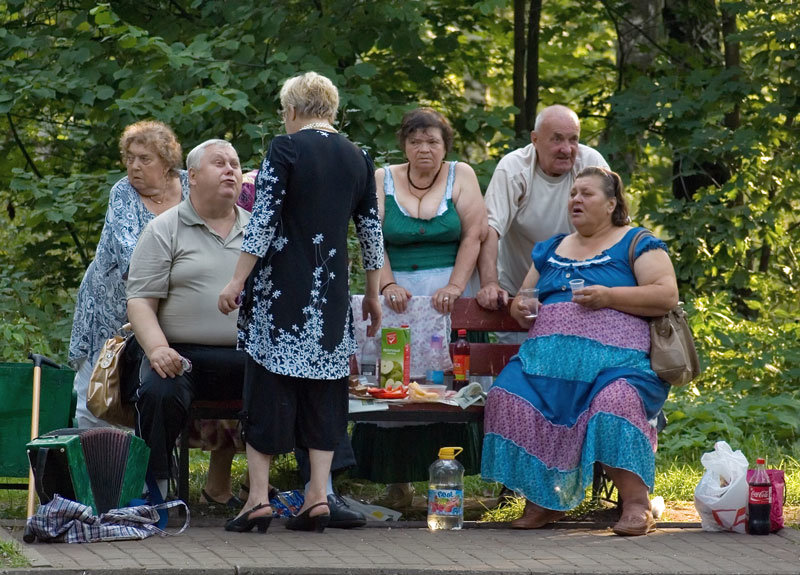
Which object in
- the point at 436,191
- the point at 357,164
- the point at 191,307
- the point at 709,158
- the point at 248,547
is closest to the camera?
the point at 248,547

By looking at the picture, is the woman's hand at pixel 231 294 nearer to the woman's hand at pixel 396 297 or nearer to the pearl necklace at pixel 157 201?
the woman's hand at pixel 396 297

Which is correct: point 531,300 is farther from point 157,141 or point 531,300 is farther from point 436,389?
point 157,141

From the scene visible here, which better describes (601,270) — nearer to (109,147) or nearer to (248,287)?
(248,287)

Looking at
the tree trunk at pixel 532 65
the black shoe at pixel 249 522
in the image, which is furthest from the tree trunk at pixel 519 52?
the black shoe at pixel 249 522

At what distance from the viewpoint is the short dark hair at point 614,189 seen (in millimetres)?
6336

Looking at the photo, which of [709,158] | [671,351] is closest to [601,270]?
[671,351]

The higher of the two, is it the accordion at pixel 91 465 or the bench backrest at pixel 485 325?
the bench backrest at pixel 485 325

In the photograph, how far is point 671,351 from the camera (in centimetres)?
600

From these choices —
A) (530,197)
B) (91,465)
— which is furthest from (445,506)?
(530,197)

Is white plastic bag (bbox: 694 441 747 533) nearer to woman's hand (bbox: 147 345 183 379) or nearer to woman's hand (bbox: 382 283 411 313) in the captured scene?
woman's hand (bbox: 382 283 411 313)

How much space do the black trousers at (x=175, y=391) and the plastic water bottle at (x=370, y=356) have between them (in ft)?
2.60

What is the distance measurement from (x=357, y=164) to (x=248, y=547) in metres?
1.70

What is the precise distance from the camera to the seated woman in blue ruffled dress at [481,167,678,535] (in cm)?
588

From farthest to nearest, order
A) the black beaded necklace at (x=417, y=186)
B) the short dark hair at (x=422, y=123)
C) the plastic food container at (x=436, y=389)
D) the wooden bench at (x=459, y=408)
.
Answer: the black beaded necklace at (x=417, y=186) → the short dark hair at (x=422, y=123) → the plastic food container at (x=436, y=389) → the wooden bench at (x=459, y=408)
